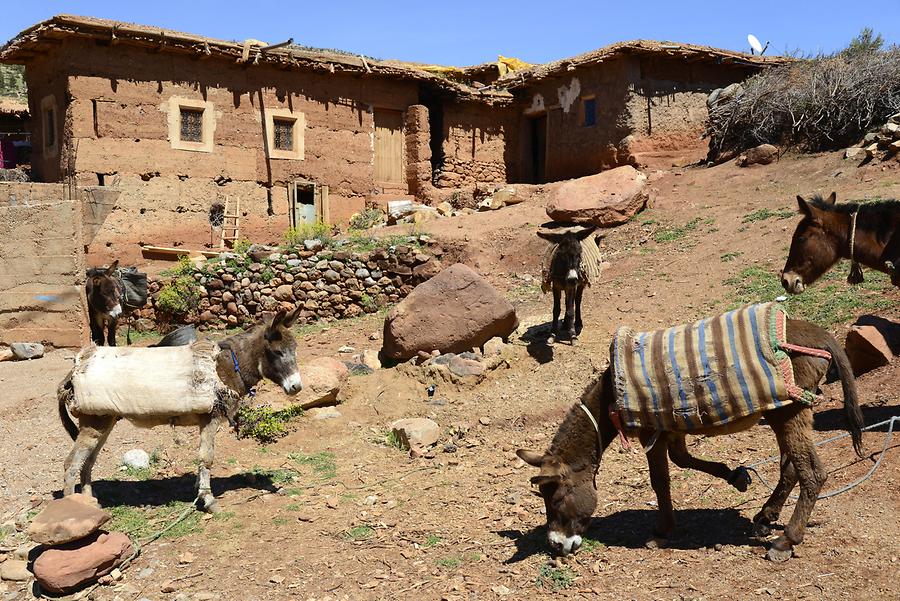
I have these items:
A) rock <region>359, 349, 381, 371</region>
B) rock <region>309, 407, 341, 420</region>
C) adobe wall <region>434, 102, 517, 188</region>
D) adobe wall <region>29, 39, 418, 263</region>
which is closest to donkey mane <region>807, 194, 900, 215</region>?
rock <region>309, 407, 341, 420</region>

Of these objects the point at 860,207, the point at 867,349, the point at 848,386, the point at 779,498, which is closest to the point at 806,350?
the point at 848,386

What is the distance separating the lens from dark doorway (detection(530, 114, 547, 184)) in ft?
86.5

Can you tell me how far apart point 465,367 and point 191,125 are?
1285cm

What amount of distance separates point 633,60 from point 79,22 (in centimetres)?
1452

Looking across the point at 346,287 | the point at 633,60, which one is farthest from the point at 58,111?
the point at 633,60

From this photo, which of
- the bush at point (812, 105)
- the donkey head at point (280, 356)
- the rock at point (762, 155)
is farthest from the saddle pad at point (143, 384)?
the bush at point (812, 105)

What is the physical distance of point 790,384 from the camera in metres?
4.55

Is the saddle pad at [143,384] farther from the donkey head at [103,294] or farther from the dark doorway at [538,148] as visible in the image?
the dark doorway at [538,148]

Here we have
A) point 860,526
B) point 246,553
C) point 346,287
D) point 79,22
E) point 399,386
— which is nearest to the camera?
point 860,526

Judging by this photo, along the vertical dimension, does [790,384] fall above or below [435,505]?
above

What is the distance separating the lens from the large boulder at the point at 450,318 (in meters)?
10.9

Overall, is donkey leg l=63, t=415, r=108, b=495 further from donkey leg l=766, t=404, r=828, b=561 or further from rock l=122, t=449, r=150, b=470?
donkey leg l=766, t=404, r=828, b=561

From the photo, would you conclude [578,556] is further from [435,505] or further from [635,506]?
[435,505]

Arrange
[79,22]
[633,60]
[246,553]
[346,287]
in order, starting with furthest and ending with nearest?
[633,60], [79,22], [346,287], [246,553]
